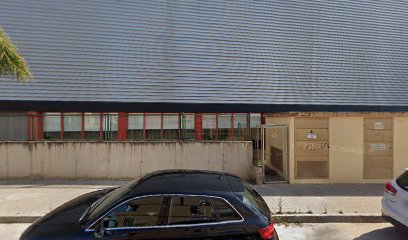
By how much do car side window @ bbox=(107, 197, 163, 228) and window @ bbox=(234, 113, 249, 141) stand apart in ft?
21.0

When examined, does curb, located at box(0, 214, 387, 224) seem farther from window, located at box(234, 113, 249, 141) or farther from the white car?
window, located at box(234, 113, 249, 141)

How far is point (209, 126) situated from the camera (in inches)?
437

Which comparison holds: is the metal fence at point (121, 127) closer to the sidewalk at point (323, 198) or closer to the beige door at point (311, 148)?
the beige door at point (311, 148)

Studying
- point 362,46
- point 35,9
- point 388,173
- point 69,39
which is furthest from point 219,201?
point 362,46

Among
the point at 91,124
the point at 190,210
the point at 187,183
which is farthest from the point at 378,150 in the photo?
the point at 91,124

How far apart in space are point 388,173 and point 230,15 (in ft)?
30.8

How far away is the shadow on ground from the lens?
15.7ft

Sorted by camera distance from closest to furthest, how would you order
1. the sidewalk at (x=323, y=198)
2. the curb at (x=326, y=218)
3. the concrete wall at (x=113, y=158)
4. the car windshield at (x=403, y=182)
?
1. the car windshield at (x=403, y=182)
2. the curb at (x=326, y=218)
3. the sidewalk at (x=323, y=198)
4. the concrete wall at (x=113, y=158)

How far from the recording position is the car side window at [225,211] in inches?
126

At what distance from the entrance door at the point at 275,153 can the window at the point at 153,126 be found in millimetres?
3827

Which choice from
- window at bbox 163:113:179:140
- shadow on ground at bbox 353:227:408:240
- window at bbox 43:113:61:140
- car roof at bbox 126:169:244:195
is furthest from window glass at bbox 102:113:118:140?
shadow on ground at bbox 353:227:408:240

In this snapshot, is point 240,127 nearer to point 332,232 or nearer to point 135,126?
point 135,126

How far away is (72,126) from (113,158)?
2742 millimetres

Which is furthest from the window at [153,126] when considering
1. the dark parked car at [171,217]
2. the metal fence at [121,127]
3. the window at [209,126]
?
the dark parked car at [171,217]
